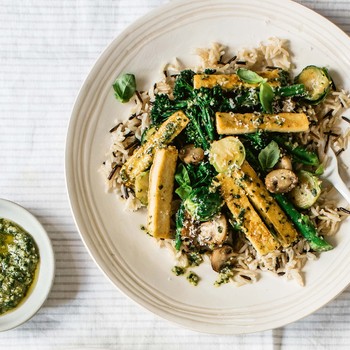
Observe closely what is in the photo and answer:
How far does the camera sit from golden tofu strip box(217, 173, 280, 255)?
3.20 meters

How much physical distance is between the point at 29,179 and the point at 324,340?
7.33 ft

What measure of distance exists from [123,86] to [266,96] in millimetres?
856

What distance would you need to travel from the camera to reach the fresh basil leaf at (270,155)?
322 centimetres

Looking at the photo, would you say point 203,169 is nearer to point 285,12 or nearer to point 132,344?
point 285,12

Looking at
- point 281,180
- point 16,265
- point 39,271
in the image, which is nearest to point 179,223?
point 281,180

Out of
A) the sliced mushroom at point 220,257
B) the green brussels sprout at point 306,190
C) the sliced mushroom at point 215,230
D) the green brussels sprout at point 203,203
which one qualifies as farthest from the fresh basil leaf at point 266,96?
the sliced mushroom at point 220,257

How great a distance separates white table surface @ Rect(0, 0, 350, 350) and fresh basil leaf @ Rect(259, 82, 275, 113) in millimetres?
956

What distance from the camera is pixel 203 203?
10.4ft

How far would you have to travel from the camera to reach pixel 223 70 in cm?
333

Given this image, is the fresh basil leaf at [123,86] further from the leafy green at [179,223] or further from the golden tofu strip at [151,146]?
the leafy green at [179,223]

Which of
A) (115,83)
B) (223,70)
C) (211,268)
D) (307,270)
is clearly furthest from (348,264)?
(115,83)

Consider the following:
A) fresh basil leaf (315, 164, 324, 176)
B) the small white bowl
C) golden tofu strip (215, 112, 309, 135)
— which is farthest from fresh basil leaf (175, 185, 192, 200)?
the small white bowl

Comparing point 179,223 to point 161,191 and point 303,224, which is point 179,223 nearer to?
point 161,191

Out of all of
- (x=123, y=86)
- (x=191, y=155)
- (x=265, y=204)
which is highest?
(x=123, y=86)
